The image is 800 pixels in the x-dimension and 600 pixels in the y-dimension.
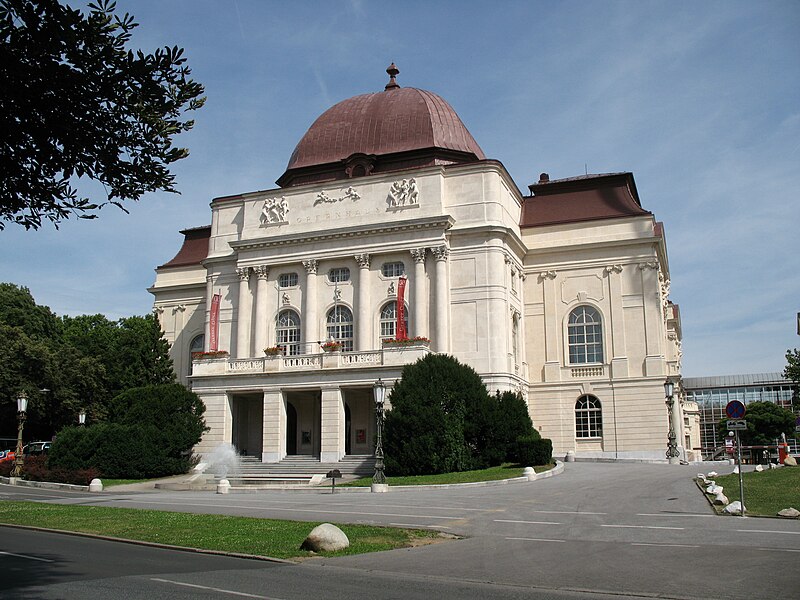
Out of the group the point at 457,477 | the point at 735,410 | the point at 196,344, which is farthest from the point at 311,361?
the point at 735,410

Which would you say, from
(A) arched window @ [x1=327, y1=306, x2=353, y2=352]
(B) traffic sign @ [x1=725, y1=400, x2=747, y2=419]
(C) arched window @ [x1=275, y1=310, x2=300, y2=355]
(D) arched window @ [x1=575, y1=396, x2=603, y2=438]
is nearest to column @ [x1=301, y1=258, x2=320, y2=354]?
(C) arched window @ [x1=275, y1=310, x2=300, y2=355]

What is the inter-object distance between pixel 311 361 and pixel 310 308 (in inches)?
210

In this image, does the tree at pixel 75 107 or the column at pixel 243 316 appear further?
the column at pixel 243 316

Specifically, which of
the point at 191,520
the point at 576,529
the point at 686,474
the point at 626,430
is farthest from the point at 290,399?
the point at 576,529

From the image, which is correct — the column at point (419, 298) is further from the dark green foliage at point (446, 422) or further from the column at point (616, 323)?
the column at point (616, 323)

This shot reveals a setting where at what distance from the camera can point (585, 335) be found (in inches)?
2047

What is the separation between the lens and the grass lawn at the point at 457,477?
108 ft

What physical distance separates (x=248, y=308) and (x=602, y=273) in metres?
23.1

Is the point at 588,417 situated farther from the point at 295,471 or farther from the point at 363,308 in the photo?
the point at 295,471

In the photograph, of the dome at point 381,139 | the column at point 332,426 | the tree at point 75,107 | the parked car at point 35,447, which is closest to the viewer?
the tree at point 75,107

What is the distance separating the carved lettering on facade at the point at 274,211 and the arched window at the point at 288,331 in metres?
6.02

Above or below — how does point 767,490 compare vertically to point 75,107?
below

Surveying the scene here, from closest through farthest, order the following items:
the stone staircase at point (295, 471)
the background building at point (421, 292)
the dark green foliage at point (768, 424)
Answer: the stone staircase at point (295, 471)
the background building at point (421, 292)
the dark green foliage at point (768, 424)

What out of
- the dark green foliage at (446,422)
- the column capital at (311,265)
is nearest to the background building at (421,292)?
the column capital at (311,265)
